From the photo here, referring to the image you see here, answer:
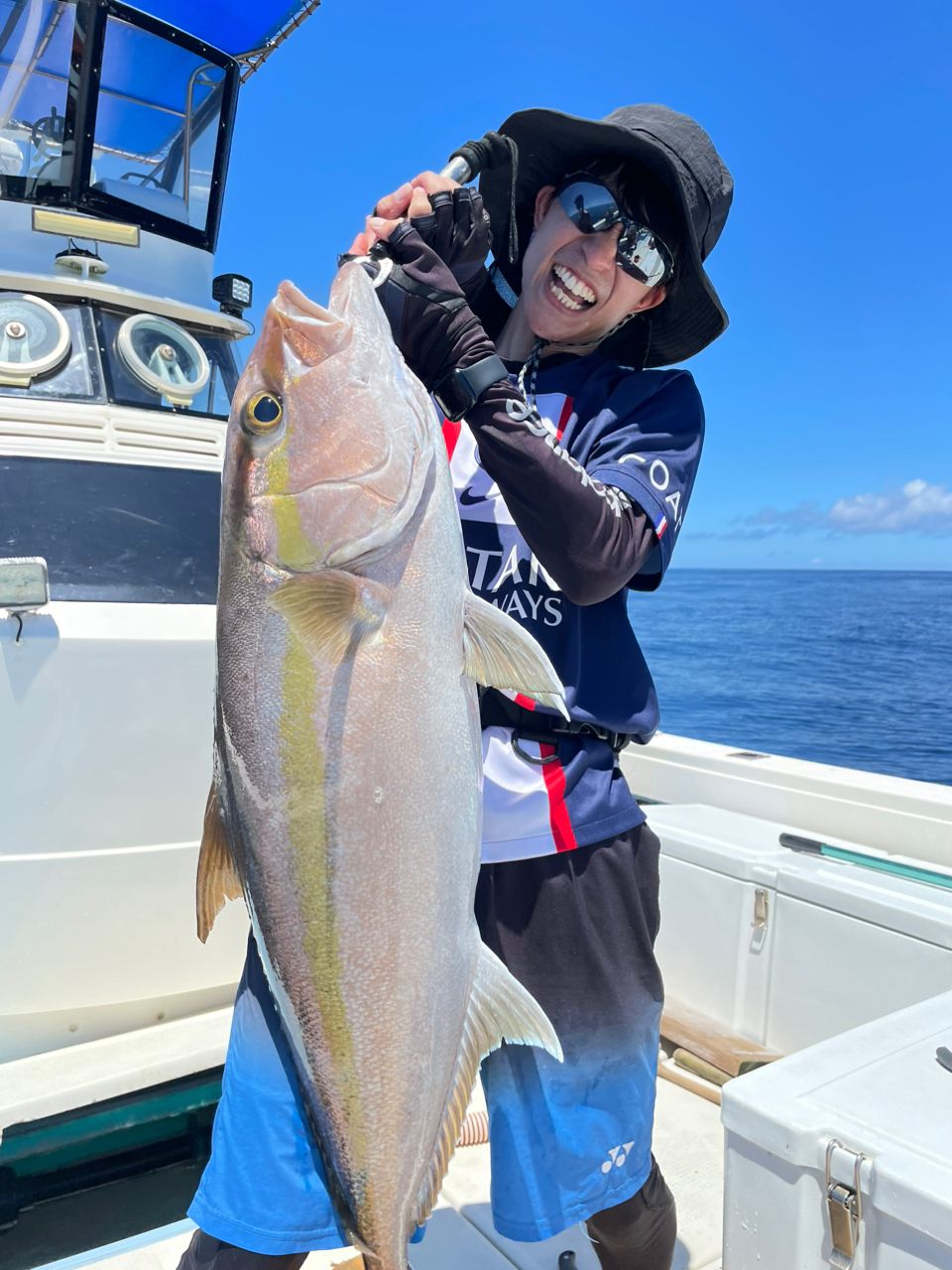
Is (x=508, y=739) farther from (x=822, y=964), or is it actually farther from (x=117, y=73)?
(x=117, y=73)

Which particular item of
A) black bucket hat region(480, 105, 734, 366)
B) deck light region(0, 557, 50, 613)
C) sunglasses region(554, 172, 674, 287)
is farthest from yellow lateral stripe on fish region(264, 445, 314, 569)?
deck light region(0, 557, 50, 613)

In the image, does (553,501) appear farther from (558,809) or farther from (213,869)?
(213,869)

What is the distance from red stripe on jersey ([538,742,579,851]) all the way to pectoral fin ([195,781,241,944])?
0.60 m

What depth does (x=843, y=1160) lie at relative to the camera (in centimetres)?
161

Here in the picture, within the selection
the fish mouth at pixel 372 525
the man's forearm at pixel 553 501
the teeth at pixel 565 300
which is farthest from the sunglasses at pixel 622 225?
the fish mouth at pixel 372 525

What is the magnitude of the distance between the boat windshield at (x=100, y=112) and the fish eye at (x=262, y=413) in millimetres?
5305

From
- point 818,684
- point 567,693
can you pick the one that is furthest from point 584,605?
point 818,684

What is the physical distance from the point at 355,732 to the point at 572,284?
102 centimetres

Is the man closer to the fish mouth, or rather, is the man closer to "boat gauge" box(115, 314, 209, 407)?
the fish mouth

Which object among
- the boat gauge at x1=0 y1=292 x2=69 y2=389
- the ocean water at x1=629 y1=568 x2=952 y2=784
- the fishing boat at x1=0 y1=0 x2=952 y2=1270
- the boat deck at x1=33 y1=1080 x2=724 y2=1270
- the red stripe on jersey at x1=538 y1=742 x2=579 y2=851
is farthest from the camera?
the ocean water at x1=629 y1=568 x2=952 y2=784

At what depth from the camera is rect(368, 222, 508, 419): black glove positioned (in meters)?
1.64

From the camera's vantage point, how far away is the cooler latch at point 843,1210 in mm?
1607

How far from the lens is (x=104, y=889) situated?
12.3 feet

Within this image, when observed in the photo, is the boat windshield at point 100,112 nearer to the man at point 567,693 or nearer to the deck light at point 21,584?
the deck light at point 21,584
